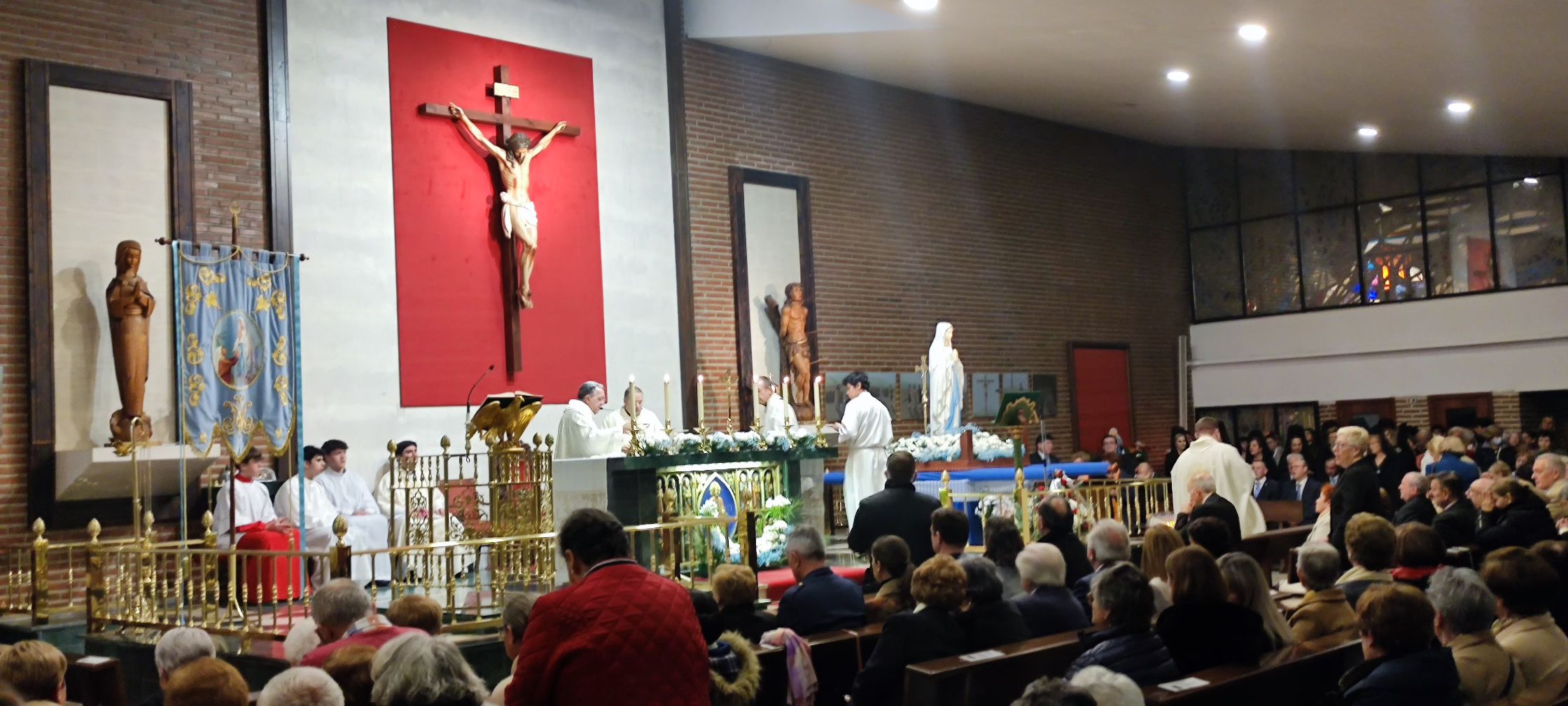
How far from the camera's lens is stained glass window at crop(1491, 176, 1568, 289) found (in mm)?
16641

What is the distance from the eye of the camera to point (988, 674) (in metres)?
4.37

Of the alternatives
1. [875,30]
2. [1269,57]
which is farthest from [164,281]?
[1269,57]

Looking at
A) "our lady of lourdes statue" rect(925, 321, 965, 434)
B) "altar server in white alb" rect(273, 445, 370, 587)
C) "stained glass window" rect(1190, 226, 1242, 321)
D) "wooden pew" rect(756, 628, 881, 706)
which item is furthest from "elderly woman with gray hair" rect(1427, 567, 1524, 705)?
"stained glass window" rect(1190, 226, 1242, 321)

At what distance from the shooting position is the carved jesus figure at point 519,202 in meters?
12.1

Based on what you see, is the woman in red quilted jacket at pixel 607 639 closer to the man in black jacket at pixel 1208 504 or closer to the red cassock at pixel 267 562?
the man in black jacket at pixel 1208 504

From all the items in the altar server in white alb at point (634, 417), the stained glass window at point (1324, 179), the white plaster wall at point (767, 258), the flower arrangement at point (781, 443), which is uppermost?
the stained glass window at point (1324, 179)

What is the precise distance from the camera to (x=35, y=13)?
9.55 m

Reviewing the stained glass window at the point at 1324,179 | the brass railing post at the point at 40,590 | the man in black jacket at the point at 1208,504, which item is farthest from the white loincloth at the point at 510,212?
the stained glass window at the point at 1324,179

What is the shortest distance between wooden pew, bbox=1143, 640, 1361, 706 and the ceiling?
7.25m

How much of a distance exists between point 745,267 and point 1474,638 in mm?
10448

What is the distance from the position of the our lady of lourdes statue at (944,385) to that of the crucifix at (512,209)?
13.2 ft

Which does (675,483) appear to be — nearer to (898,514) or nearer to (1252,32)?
(898,514)

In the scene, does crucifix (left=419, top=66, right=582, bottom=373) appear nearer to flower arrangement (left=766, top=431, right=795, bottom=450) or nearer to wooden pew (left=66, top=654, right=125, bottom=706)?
flower arrangement (left=766, top=431, right=795, bottom=450)

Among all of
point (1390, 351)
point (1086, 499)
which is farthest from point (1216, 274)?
point (1086, 499)
